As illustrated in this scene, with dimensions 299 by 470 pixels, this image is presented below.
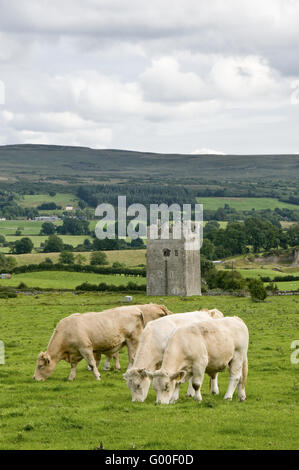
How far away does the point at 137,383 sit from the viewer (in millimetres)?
16438

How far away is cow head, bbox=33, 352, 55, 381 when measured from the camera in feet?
64.0

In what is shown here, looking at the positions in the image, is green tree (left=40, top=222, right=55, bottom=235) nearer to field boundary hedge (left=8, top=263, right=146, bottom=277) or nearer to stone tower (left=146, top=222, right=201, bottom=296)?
field boundary hedge (left=8, top=263, right=146, bottom=277)

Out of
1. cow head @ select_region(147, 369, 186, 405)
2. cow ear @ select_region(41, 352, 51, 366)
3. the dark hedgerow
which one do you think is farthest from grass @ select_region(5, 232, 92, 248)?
cow head @ select_region(147, 369, 186, 405)

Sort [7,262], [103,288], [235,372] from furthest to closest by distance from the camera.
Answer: [7,262] < [103,288] < [235,372]

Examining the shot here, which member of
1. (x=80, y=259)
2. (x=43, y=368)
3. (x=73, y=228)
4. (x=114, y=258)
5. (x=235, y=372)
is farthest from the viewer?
(x=73, y=228)

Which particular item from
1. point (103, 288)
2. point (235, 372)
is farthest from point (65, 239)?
point (235, 372)

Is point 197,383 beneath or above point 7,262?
above

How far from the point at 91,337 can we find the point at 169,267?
54.0 metres

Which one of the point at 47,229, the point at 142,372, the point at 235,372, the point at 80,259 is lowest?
the point at 47,229

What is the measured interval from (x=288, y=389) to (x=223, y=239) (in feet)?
380

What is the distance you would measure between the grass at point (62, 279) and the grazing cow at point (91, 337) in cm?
5589

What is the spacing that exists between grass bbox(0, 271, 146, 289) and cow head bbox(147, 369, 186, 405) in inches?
2403

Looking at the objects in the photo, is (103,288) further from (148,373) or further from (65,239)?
(65,239)
